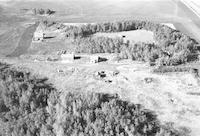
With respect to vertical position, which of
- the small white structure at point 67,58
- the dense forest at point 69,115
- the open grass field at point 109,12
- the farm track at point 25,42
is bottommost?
the dense forest at point 69,115

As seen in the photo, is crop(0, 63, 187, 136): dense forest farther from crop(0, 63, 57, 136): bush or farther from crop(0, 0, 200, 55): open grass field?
crop(0, 0, 200, 55): open grass field

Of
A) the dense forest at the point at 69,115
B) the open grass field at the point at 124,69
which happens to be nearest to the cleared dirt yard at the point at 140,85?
the open grass field at the point at 124,69

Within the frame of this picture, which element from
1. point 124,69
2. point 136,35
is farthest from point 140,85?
point 136,35

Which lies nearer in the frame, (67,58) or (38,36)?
(67,58)

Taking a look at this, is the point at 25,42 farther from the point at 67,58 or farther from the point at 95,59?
the point at 95,59

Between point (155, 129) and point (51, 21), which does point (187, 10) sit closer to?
point (51, 21)

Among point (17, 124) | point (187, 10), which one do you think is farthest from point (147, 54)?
point (187, 10)

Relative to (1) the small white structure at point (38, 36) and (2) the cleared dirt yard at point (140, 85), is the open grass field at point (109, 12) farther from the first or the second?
(2) the cleared dirt yard at point (140, 85)
